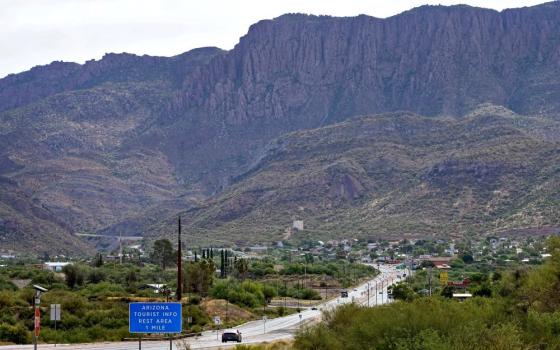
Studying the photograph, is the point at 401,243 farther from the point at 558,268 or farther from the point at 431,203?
the point at 558,268

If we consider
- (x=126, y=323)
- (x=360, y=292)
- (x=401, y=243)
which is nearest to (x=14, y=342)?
(x=126, y=323)

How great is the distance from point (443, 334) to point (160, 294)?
50.0 meters

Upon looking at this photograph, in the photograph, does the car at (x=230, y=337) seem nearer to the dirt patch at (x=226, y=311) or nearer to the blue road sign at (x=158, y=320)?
the blue road sign at (x=158, y=320)

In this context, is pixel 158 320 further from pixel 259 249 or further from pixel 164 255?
pixel 259 249

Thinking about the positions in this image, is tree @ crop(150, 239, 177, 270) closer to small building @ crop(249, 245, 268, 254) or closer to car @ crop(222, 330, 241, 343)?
small building @ crop(249, 245, 268, 254)

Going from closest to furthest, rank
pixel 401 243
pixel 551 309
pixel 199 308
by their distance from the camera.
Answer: pixel 551 309
pixel 199 308
pixel 401 243

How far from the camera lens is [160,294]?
298 ft

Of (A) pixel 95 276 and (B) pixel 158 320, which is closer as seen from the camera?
(B) pixel 158 320

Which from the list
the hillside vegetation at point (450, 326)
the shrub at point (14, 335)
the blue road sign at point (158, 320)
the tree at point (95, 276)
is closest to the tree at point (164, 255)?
the tree at point (95, 276)

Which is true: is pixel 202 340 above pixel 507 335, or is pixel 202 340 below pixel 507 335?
below

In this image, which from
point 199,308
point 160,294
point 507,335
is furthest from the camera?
point 160,294

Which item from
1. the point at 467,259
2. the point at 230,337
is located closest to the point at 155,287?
the point at 230,337

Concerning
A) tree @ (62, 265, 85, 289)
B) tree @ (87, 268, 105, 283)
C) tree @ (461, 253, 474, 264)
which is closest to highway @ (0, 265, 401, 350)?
tree @ (87, 268, 105, 283)

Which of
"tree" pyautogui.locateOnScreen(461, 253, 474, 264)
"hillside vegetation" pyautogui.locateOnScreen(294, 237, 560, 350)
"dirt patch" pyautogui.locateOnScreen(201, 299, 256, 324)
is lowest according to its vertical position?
"tree" pyautogui.locateOnScreen(461, 253, 474, 264)
